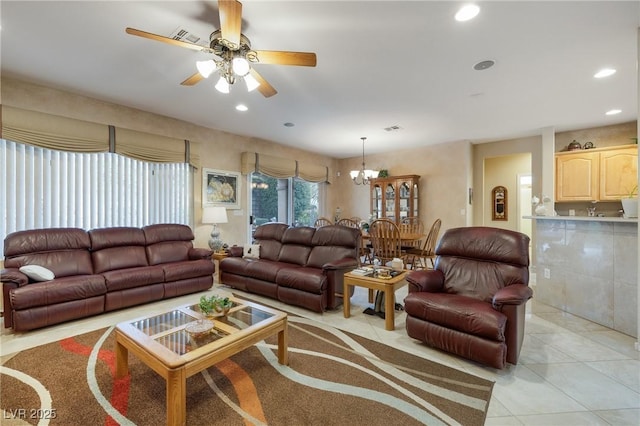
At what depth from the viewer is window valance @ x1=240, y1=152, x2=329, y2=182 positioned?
18.0 feet

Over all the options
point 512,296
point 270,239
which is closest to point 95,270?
point 270,239

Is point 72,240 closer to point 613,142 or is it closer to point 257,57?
point 257,57

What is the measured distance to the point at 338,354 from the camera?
2.33 meters

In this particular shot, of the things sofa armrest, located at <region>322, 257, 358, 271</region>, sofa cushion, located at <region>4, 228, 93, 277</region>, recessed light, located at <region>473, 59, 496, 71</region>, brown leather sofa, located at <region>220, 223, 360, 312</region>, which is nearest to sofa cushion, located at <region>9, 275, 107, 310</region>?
sofa cushion, located at <region>4, 228, 93, 277</region>

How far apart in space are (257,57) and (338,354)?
247cm

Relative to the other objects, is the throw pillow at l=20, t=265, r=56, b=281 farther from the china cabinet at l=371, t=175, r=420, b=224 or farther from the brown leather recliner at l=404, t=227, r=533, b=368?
the china cabinet at l=371, t=175, r=420, b=224

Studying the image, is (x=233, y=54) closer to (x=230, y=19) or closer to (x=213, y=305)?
(x=230, y=19)

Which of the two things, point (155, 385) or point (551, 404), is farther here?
point (155, 385)

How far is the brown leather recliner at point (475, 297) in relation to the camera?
2.05m

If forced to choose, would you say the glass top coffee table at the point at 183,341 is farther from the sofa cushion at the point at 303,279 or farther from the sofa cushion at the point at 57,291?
the sofa cushion at the point at 57,291

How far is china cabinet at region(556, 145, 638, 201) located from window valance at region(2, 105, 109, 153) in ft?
23.9

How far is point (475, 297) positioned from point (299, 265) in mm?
2154

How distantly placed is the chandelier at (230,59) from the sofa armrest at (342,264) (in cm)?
202

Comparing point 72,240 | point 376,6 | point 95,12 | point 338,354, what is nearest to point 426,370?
point 338,354
